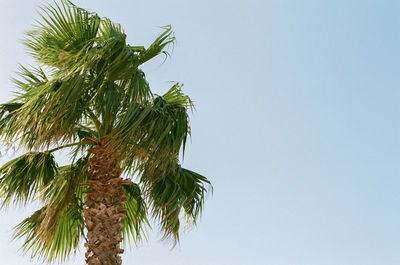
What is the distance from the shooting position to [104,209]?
22.3ft

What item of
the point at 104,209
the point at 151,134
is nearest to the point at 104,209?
the point at 104,209

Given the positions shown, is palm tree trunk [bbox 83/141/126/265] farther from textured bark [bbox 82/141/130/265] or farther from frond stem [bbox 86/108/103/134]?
frond stem [bbox 86/108/103/134]

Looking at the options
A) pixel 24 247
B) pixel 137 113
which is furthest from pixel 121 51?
pixel 24 247

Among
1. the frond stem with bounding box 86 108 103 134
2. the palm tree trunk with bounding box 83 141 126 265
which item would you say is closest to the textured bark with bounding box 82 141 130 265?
the palm tree trunk with bounding box 83 141 126 265

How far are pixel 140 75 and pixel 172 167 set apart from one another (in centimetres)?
133

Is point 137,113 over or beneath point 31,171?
over

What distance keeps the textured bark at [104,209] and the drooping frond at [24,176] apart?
0.82 meters

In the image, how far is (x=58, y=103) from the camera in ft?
20.6

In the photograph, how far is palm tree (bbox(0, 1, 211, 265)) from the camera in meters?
6.43

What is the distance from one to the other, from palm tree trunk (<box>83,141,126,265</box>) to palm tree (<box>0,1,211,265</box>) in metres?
0.01

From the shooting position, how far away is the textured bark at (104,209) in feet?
21.9

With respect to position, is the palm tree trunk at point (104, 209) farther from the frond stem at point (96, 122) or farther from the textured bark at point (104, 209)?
the frond stem at point (96, 122)

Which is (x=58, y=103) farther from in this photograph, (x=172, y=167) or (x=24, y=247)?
(x=24, y=247)

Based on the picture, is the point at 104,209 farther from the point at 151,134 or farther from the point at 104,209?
the point at 151,134
